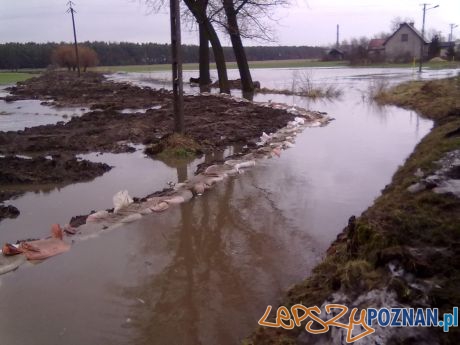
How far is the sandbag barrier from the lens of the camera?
4.50m

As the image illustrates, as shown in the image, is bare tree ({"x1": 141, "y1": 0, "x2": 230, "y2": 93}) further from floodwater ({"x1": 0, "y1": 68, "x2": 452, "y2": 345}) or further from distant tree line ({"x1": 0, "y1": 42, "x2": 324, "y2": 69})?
distant tree line ({"x1": 0, "y1": 42, "x2": 324, "y2": 69})

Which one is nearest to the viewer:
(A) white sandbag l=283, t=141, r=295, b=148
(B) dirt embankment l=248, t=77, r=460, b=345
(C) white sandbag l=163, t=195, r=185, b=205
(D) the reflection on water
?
(B) dirt embankment l=248, t=77, r=460, b=345

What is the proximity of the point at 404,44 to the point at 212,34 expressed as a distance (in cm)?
5784

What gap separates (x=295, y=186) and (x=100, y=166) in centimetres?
383

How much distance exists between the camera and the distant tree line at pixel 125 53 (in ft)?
320

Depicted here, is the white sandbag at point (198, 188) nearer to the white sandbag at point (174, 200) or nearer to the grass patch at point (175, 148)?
the white sandbag at point (174, 200)

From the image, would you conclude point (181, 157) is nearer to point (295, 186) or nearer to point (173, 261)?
point (295, 186)

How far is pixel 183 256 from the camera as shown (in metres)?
4.57

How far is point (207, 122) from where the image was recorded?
13.4 meters

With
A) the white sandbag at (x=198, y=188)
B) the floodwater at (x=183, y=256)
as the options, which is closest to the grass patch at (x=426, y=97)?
the floodwater at (x=183, y=256)

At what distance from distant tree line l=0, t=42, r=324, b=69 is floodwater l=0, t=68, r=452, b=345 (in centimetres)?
8866

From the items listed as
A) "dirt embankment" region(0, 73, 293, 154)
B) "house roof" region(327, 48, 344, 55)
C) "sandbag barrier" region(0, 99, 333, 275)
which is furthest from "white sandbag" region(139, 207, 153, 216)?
"house roof" region(327, 48, 344, 55)

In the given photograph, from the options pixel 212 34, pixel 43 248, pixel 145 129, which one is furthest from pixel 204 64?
pixel 43 248

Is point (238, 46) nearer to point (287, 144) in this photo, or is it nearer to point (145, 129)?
point (145, 129)
